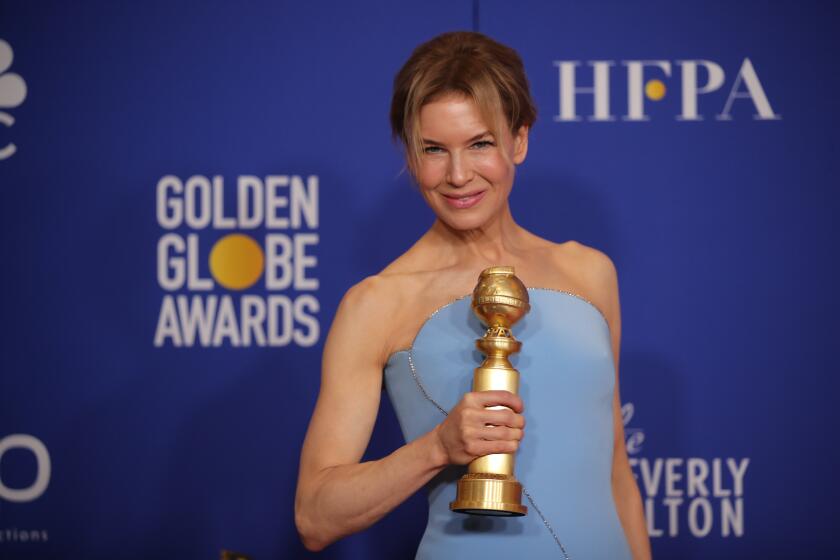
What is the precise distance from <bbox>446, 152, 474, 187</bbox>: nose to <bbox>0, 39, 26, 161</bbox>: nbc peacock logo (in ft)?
5.68

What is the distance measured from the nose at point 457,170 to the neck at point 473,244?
0.16 metres

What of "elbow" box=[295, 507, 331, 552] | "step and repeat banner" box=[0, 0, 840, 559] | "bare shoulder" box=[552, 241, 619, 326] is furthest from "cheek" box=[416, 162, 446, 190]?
"step and repeat banner" box=[0, 0, 840, 559]

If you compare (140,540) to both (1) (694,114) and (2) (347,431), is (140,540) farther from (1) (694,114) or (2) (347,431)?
(1) (694,114)

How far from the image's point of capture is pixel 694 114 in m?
2.95

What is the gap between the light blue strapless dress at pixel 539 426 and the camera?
5.78 feet

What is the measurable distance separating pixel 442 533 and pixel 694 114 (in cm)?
161

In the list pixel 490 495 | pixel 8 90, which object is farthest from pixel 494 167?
pixel 8 90

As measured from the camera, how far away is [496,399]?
1506 mm

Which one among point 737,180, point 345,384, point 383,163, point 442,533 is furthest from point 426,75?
point 737,180

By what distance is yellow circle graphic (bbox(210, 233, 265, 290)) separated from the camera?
2.96m

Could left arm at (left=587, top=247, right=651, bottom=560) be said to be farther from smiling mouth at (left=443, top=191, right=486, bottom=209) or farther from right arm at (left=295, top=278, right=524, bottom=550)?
right arm at (left=295, top=278, right=524, bottom=550)

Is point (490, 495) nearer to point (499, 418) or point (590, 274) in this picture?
point (499, 418)

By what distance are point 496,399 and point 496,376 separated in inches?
2.1

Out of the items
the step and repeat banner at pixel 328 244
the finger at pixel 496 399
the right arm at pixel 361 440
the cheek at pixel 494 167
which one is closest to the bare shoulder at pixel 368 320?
the right arm at pixel 361 440
